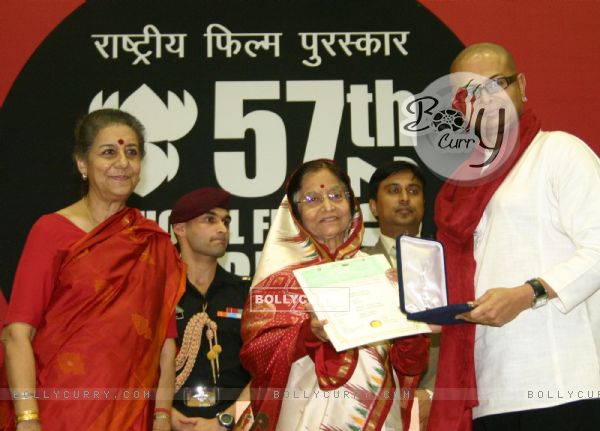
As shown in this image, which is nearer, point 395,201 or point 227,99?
point 395,201

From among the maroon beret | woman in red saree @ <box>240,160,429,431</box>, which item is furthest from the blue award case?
the maroon beret

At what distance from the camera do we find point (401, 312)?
2404 millimetres

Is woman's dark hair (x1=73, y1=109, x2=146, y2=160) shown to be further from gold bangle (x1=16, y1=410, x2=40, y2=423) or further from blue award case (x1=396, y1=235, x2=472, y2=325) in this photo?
blue award case (x1=396, y1=235, x2=472, y2=325)

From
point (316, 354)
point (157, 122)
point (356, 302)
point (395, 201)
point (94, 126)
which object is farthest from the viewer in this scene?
point (157, 122)

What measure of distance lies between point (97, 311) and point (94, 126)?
2.38 feet

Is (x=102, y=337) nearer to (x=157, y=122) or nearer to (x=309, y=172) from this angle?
(x=309, y=172)

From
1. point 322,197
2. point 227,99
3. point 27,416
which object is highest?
point 227,99

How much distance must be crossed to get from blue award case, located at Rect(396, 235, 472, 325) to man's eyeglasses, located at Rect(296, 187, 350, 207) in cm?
74

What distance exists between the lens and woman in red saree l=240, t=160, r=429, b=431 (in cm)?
273

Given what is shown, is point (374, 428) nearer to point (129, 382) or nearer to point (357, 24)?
point (129, 382)

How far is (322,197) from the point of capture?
3094 millimetres

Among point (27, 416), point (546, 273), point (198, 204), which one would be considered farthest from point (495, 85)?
point (27, 416)

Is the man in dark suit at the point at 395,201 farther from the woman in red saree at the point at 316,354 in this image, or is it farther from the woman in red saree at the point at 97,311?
the woman in red saree at the point at 97,311

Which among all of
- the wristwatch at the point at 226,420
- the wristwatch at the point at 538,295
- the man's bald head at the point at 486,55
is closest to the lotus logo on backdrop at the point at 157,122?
the wristwatch at the point at 226,420
